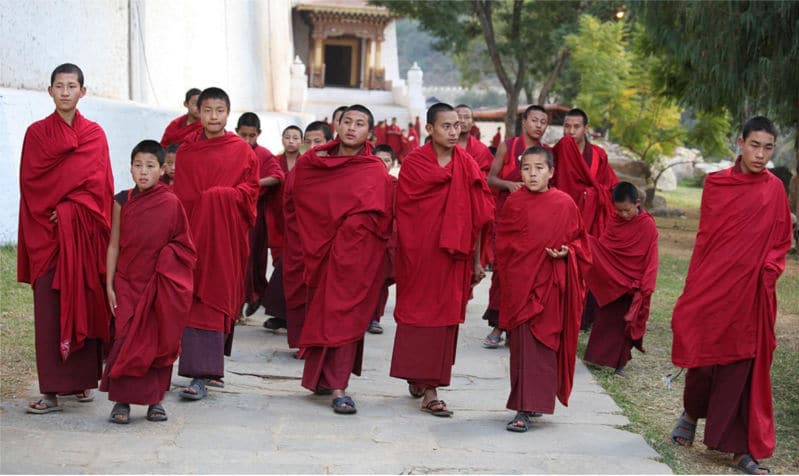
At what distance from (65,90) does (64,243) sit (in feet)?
2.66

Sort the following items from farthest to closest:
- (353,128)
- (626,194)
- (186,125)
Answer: (186,125)
(626,194)
(353,128)

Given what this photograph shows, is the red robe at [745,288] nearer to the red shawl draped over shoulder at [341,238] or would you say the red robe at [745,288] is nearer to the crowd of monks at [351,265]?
the crowd of monks at [351,265]

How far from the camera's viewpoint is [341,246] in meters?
6.08

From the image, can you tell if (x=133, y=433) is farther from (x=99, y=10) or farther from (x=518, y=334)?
(x=99, y=10)

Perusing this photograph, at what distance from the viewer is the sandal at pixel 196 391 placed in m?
6.02

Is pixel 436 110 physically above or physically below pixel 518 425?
above

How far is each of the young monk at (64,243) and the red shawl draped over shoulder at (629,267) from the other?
350cm

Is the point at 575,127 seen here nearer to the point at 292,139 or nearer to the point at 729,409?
the point at 292,139

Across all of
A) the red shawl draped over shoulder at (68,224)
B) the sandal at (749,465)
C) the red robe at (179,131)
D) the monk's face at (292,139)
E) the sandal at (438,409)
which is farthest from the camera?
the monk's face at (292,139)

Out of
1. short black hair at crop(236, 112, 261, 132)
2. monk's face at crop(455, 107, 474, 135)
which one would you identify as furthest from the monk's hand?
monk's face at crop(455, 107, 474, 135)

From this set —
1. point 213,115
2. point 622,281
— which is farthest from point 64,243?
point 622,281

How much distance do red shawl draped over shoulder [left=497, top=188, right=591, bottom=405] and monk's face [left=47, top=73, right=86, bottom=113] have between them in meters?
2.46

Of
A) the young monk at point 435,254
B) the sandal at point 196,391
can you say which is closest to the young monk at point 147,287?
the sandal at point 196,391

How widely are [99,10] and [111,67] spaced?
748 mm
